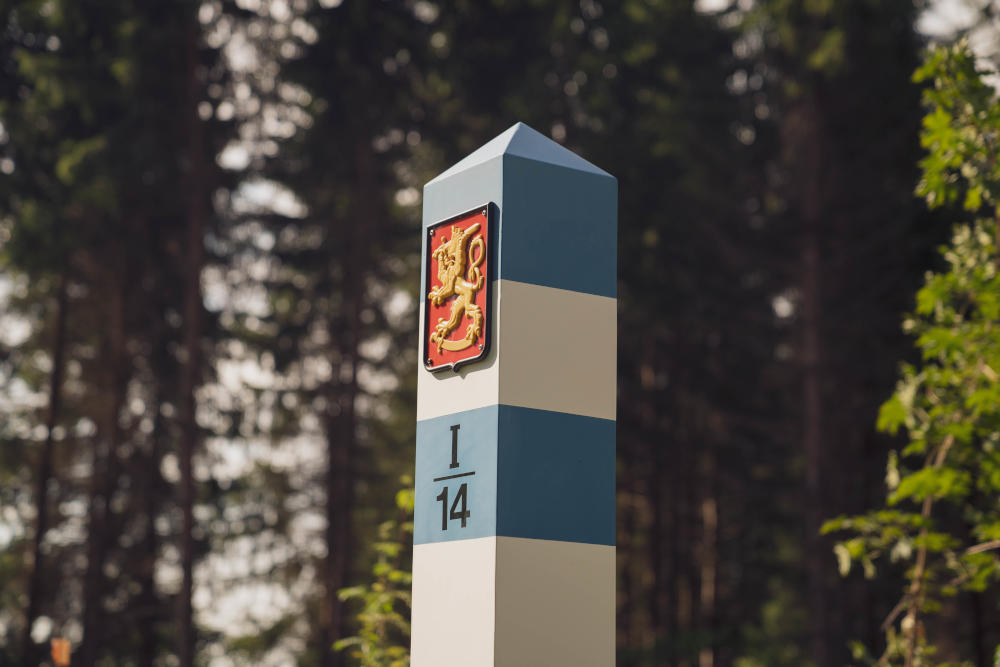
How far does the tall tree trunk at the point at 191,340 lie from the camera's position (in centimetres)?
2027

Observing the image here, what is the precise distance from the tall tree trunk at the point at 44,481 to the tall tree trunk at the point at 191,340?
221cm

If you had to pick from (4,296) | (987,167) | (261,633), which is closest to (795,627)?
(261,633)

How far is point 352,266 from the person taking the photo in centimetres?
2414

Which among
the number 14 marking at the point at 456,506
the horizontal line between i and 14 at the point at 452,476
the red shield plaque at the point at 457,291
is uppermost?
the red shield plaque at the point at 457,291

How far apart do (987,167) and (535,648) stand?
5224mm

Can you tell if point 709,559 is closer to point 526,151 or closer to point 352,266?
point 352,266

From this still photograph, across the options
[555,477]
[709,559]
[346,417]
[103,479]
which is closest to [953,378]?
[555,477]

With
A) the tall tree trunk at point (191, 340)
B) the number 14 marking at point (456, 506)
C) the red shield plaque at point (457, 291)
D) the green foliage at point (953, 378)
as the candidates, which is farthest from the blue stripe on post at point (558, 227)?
the tall tree trunk at point (191, 340)

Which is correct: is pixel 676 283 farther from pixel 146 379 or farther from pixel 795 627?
pixel 795 627

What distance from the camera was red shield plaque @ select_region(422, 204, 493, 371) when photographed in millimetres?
6758

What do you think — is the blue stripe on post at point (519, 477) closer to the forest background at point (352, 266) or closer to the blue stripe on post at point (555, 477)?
the blue stripe on post at point (555, 477)

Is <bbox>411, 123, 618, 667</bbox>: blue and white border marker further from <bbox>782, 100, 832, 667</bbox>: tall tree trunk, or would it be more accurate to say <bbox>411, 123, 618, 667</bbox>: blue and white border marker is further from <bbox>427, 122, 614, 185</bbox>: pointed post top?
<bbox>782, 100, 832, 667</bbox>: tall tree trunk

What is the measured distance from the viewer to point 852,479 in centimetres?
2545

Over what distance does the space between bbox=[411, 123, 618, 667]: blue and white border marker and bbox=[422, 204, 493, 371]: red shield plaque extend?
0.01 m
